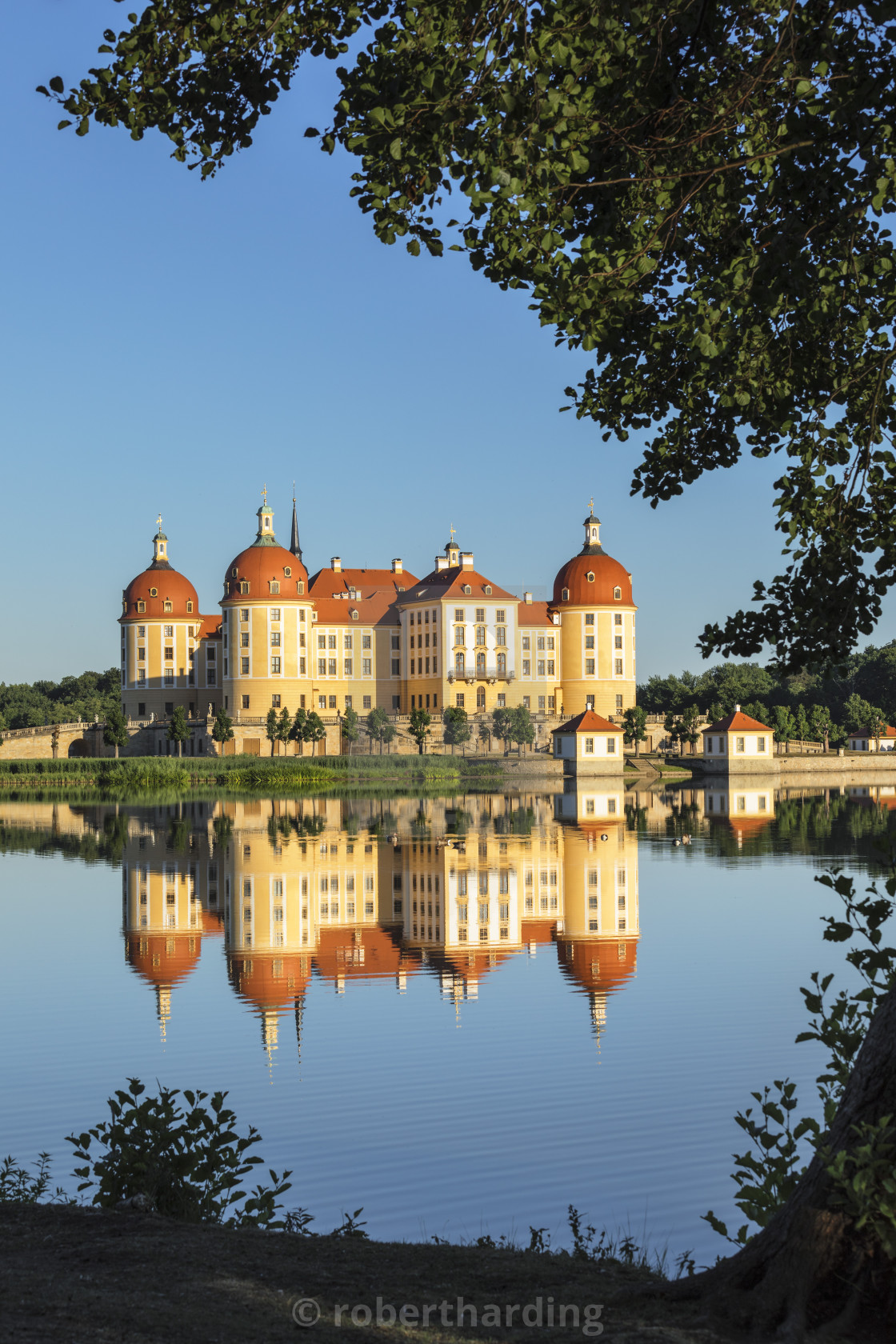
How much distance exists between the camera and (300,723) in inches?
3123

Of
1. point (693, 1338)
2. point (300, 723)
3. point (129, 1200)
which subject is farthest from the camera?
point (300, 723)

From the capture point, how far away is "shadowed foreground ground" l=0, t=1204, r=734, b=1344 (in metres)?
4.06

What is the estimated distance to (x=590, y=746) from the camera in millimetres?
68938

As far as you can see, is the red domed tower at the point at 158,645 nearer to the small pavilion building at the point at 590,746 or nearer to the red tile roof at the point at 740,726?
the small pavilion building at the point at 590,746

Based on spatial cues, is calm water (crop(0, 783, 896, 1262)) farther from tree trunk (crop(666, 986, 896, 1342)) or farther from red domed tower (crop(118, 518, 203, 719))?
red domed tower (crop(118, 518, 203, 719))

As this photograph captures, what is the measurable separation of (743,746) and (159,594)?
39.8 metres

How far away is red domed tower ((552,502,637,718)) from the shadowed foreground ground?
8231cm

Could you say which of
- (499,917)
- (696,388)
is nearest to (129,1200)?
(696,388)

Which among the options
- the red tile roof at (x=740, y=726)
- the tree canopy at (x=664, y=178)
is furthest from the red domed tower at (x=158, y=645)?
the tree canopy at (x=664, y=178)

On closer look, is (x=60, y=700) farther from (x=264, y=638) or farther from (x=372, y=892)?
(x=372, y=892)

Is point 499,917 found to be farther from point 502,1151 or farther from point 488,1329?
point 488,1329

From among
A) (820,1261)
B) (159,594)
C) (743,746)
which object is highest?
(159,594)

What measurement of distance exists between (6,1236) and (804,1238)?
9.66 feet

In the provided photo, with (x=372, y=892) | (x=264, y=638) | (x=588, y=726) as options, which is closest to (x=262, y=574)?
(x=264, y=638)
